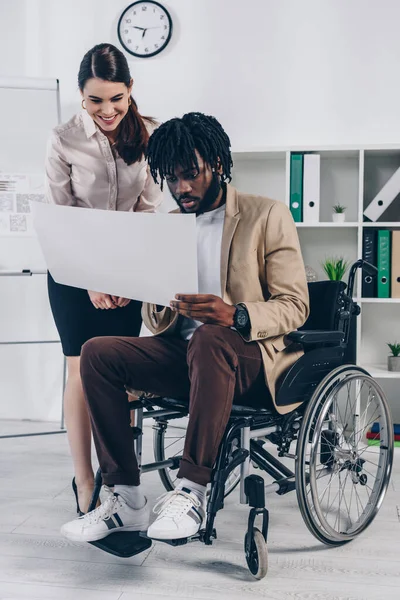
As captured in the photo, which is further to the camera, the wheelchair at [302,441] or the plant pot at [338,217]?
the plant pot at [338,217]

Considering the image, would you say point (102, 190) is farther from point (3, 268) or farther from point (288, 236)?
point (3, 268)

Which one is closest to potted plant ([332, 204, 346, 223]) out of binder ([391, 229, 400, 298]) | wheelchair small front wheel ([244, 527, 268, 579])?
binder ([391, 229, 400, 298])

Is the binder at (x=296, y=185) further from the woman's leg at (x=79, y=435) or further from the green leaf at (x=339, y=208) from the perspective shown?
the woman's leg at (x=79, y=435)

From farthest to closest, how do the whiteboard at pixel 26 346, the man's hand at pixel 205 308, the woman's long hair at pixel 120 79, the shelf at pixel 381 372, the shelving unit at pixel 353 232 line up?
the whiteboard at pixel 26 346 < the shelving unit at pixel 353 232 < the shelf at pixel 381 372 < the woman's long hair at pixel 120 79 < the man's hand at pixel 205 308

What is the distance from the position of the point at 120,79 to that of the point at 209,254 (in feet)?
1.76

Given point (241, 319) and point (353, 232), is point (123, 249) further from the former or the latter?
point (353, 232)

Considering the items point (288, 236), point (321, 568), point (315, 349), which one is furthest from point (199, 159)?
point (321, 568)

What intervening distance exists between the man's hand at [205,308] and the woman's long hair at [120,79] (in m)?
0.56

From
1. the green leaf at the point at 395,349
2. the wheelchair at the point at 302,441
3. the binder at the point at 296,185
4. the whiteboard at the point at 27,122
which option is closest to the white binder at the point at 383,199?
the binder at the point at 296,185

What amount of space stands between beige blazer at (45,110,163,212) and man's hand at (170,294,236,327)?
0.54 m

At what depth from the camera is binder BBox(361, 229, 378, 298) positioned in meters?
2.86

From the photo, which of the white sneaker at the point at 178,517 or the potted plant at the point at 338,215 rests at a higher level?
the potted plant at the point at 338,215

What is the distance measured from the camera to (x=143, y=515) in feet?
5.15

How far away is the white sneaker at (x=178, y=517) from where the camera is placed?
1.38 metres
